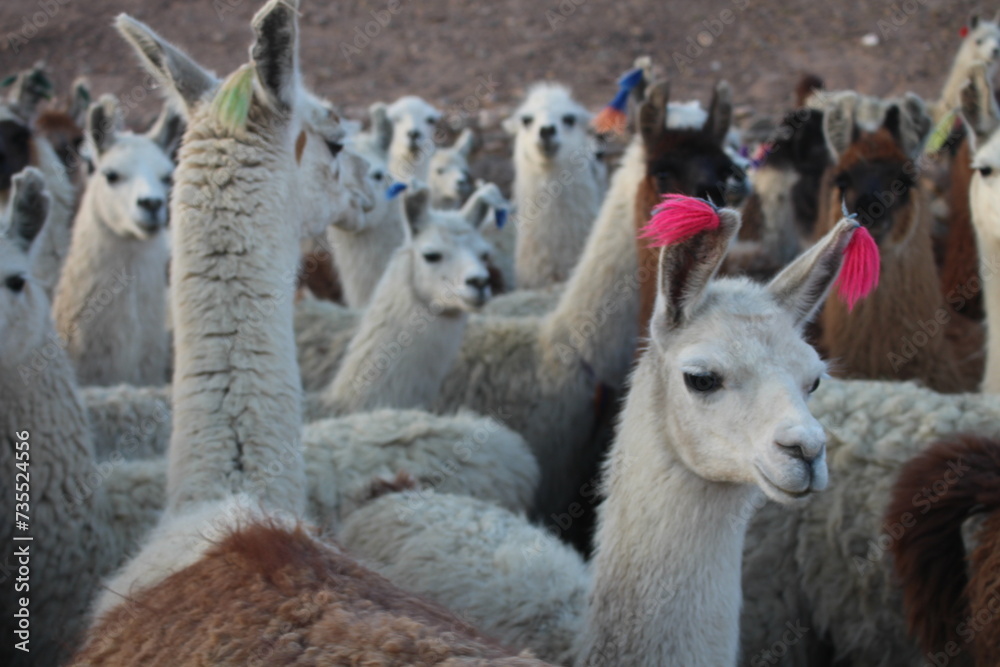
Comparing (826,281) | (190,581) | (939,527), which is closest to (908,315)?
(939,527)

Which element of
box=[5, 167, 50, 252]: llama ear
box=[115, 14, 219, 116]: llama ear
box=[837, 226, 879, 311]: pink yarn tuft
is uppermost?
box=[115, 14, 219, 116]: llama ear

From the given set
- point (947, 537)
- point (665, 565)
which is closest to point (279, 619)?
point (665, 565)

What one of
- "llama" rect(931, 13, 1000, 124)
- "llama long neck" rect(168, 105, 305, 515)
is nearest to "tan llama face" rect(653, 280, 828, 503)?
"llama long neck" rect(168, 105, 305, 515)

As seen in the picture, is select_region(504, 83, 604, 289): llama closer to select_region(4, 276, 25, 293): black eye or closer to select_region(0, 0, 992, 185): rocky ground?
select_region(0, 0, 992, 185): rocky ground

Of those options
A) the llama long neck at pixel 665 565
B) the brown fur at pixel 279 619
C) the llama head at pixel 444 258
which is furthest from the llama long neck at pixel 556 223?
the brown fur at pixel 279 619

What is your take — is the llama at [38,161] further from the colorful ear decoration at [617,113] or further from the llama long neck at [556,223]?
the colorful ear decoration at [617,113]

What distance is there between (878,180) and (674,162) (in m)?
0.93

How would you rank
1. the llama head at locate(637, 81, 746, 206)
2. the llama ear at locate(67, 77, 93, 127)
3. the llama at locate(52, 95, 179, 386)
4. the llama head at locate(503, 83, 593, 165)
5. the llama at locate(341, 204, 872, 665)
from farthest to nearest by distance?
the llama ear at locate(67, 77, 93, 127), the llama head at locate(503, 83, 593, 165), the llama at locate(52, 95, 179, 386), the llama head at locate(637, 81, 746, 206), the llama at locate(341, 204, 872, 665)

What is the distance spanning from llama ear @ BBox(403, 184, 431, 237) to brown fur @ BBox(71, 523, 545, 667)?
9.82ft

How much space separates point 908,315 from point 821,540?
154 centimetres

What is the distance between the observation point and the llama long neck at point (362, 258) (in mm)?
6586

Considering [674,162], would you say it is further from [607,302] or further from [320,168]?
[320,168]

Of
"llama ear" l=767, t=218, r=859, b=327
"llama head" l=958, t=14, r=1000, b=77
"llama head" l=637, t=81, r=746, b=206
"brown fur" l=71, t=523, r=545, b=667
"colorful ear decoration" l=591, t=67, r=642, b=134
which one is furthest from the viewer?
"llama head" l=958, t=14, r=1000, b=77

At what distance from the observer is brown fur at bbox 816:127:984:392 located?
175 inches
